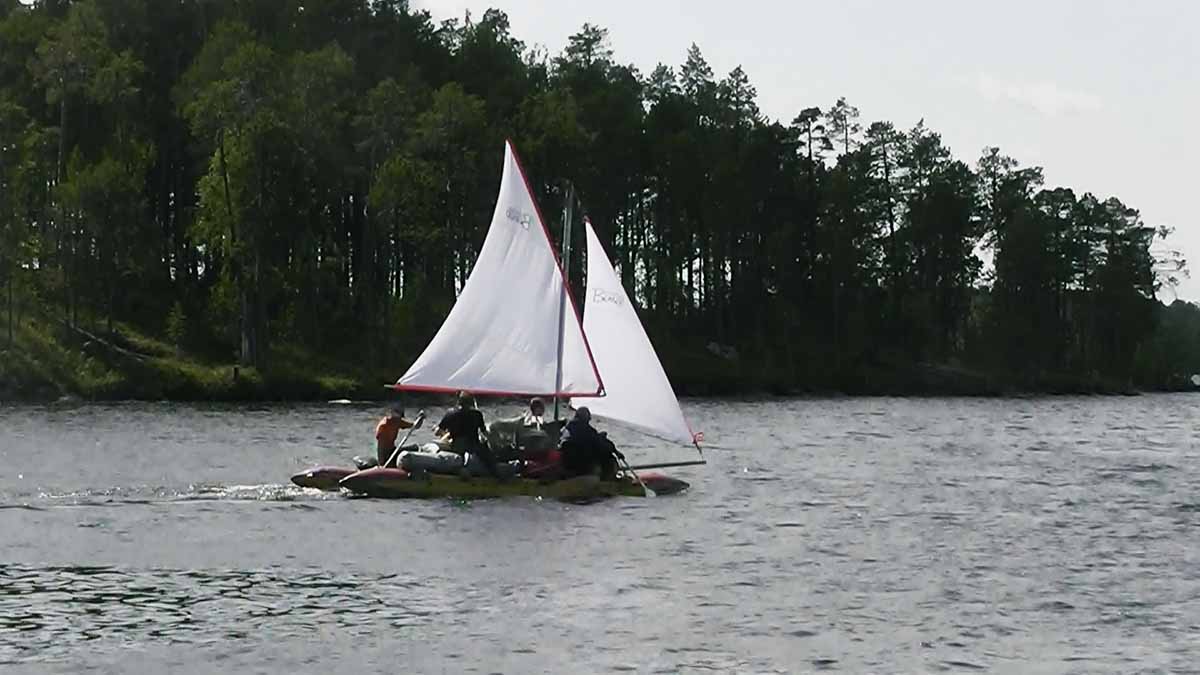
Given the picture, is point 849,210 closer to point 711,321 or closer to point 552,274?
point 711,321

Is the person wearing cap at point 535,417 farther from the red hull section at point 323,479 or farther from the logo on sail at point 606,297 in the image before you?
the red hull section at point 323,479

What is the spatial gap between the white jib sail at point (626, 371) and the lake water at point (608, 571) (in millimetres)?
2313

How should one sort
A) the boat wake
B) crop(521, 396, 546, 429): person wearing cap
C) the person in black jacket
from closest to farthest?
1. the boat wake
2. the person in black jacket
3. crop(521, 396, 546, 429): person wearing cap

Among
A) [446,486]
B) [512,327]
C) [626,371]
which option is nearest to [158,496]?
[446,486]

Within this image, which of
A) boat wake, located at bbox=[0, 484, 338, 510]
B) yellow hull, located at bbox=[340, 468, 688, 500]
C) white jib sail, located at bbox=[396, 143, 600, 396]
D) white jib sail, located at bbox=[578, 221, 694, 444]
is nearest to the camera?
boat wake, located at bbox=[0, 484, 338, 510]

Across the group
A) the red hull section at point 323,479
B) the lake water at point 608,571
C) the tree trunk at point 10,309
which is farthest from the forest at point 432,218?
the red hull section at point 323,479

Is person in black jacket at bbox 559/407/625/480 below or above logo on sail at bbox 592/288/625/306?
below

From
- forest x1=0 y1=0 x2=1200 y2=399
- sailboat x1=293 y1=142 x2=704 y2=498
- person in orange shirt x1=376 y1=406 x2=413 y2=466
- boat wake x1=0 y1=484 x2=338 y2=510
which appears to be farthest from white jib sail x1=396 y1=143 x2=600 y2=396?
forest x1=0 y1=0 x2=1200 y2=399

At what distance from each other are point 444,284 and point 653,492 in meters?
75.2

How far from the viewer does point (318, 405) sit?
303 ft

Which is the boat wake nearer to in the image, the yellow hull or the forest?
the yellow hull

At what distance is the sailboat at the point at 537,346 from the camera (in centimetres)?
4616

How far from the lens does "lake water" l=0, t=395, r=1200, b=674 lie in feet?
86.3

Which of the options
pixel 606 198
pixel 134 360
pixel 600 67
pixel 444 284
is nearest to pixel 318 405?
pixel 134 360
